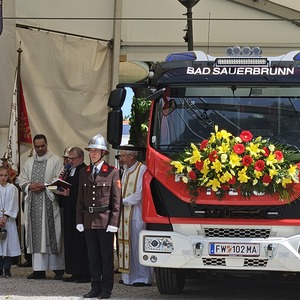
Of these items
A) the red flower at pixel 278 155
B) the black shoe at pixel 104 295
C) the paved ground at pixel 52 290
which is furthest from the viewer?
the paved ground at pixel 52 290

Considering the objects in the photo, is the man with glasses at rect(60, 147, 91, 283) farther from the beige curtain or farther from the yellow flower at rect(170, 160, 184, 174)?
the beige curtain

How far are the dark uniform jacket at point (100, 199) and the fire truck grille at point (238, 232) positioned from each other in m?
1.20

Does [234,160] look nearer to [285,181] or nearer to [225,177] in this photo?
[225,177]

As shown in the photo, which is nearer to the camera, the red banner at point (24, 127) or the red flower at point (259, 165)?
the red flower at point (259, 165)

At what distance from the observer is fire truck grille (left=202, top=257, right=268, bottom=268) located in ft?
30.5

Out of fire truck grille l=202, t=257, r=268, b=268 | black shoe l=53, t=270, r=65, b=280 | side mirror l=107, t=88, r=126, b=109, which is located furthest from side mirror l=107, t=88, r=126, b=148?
black shoe l=53, t=270, r=65, b=280

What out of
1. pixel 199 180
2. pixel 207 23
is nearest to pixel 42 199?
pixel 199 180

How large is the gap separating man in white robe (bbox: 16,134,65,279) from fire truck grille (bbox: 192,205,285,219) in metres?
3.00

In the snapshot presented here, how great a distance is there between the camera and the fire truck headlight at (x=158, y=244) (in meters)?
9.49

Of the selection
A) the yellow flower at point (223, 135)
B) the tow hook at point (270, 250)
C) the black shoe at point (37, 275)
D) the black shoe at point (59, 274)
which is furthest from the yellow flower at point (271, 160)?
the black shoe at point (37, 275)

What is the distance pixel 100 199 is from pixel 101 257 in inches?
27.1

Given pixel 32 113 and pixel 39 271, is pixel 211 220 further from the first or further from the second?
pixel 32 113

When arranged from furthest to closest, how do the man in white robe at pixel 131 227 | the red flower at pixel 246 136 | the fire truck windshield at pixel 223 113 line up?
the man in white robe at pixel 131 227 → the fire truck windshield at pixel 223 113 → the red flower at pixel 246 136

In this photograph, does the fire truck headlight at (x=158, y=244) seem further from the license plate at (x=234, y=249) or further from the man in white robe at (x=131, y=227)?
the man in white robe at (x=131, y=227)
